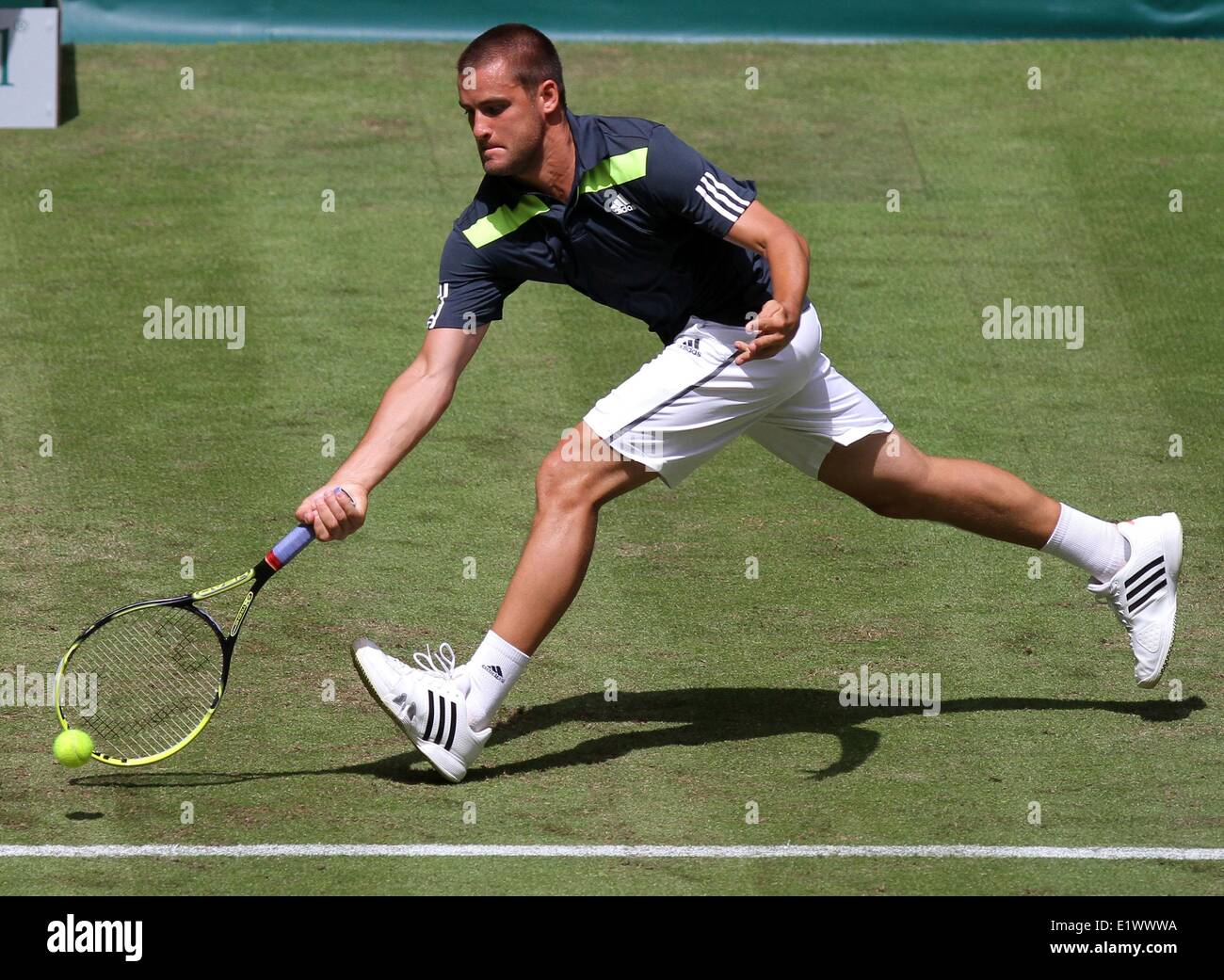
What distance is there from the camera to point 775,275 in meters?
5.58

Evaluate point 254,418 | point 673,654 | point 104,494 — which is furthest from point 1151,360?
point 104,494

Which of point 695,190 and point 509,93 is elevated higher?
point 509,93

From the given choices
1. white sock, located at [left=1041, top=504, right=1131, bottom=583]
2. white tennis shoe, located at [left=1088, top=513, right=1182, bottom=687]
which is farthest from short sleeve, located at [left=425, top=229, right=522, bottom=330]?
white tennis shoe, located at [left=1088, top=513, right=1182, bottom=687]

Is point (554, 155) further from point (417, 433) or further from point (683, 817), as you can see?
point (683, 817)

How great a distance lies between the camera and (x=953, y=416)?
9156mm

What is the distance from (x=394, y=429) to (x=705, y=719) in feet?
4.90

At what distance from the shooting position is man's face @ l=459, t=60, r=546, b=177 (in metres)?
5.68

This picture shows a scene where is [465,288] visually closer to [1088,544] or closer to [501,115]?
[501,115]

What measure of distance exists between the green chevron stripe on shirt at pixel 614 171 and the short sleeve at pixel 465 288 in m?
0.44

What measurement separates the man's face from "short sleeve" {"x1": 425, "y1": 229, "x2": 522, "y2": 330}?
0.33 metres

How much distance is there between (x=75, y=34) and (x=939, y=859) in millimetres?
9596
